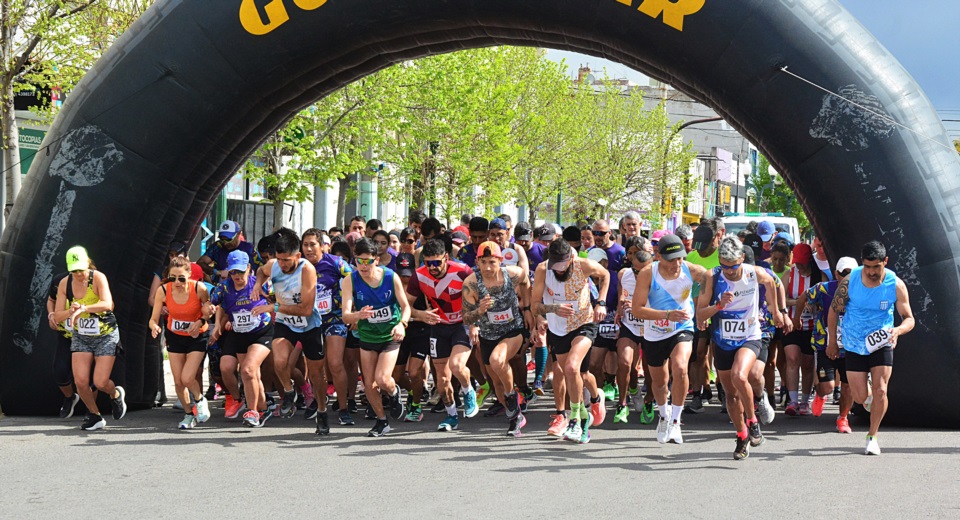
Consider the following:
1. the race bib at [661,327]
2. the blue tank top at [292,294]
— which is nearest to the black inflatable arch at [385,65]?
the blue tank top at [292,294]

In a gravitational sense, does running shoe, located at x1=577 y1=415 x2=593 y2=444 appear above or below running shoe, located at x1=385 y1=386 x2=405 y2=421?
below

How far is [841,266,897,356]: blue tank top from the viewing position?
920 centimetres

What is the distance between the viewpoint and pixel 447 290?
10.6 m

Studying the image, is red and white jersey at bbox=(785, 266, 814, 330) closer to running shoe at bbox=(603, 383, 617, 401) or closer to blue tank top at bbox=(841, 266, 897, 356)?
running shoe at bbox=(603, 383, 617, 401)

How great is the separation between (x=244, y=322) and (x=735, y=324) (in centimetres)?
443

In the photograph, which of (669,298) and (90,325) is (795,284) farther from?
(90,325)

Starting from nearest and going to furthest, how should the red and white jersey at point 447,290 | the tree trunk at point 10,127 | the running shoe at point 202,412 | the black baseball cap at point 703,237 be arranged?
the red and white jersey at point 447,290
the running shoe at point 202,412
the black baseball cap at point 703,237
the tree trunk at point 10,127

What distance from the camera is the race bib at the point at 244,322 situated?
1066 centimetres

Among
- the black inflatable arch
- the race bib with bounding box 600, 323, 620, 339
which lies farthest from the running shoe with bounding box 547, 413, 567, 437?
the black inflatable arch

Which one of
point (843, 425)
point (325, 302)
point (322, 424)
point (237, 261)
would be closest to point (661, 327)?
point (843, 425)

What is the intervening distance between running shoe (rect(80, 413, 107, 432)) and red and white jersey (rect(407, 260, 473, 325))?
3159mm

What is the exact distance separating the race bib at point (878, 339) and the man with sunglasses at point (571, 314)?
216cm

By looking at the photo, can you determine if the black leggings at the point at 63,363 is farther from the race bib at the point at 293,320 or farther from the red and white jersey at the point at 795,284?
the red and white jersey at the point at 795,284

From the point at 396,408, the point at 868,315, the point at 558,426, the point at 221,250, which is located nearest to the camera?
the point at 868,315
